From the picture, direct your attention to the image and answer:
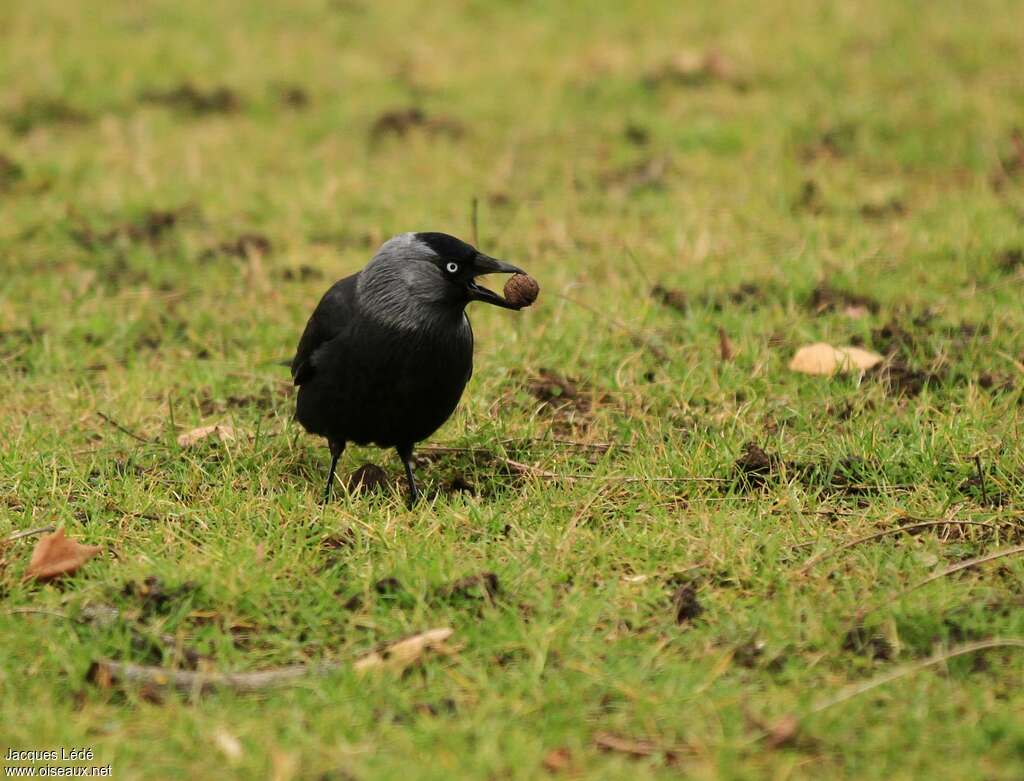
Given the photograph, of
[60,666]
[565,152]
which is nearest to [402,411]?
[60,666]

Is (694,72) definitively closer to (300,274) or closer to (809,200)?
(809,200)

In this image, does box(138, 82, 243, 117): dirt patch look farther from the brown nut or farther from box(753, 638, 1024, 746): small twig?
box(753, 638, 1024, 746): small twig

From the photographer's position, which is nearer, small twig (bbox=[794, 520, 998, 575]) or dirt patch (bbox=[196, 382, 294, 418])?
small twig (bbox=[794, 520, 998, 575])

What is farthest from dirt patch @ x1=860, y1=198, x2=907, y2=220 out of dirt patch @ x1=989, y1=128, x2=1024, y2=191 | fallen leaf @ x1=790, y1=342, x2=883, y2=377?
fallen leaf @ x1=790, y1=342, x2=883, y2=377

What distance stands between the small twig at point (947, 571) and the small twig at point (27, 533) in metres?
2.50

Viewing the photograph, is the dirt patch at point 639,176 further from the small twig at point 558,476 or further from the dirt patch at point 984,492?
the dirt patch at point 984,492

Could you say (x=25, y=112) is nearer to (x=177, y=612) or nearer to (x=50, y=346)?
(x=50, y=346)

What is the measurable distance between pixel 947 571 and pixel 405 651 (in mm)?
1545

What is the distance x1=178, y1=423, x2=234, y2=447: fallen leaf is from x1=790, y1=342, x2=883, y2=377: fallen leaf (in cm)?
230

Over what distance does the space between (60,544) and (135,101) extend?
581 cm

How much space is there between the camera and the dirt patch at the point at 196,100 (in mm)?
8961

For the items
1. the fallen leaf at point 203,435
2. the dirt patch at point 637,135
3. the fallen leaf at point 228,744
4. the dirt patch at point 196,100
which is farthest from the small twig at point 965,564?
the dirt patch at point 196,100

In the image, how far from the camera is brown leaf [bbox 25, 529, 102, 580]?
3885mm

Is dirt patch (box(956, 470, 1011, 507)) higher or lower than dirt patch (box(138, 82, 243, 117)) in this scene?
lower
